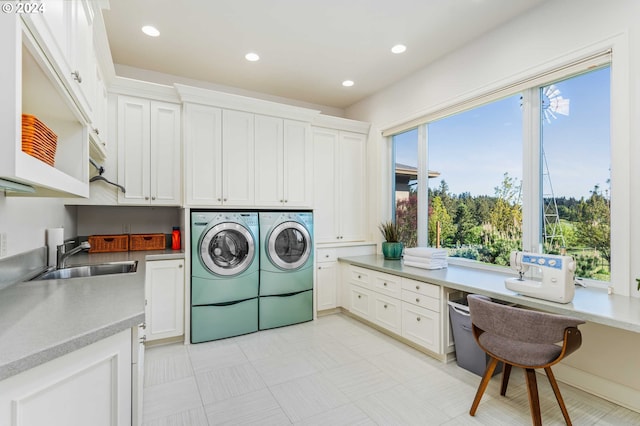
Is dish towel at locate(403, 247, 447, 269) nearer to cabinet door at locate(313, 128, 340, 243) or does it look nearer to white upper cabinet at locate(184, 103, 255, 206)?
cabinet door at locate(313, 128, 340, 243)

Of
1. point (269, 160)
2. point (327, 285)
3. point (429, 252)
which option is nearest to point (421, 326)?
point (429, 252)

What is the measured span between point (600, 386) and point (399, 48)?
3.21m

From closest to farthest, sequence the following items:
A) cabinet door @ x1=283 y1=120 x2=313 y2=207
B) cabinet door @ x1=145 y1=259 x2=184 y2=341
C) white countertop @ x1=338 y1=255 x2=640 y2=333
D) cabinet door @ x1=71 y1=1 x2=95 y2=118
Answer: cabinet door @ x1=71 y1=1 x2=95 y2=118, white countertop @ x1=338 y1=255 x2=640 y2=333, cabinet door @ x1=145 y1=259 x2=184 y2=341, cabinet door @ x1=283 y1=120 x2=313 y2=207

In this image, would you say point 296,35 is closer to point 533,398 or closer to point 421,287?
point 421,287

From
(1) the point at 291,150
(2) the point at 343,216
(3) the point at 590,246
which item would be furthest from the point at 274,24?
(3) the point at 590,246

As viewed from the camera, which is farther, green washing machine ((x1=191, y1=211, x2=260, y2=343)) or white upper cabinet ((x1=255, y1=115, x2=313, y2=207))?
white upper cabinet ((x1=255, y1=115, x2=313, y2=207))

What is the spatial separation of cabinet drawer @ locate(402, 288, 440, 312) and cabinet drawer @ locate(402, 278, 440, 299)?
3cm

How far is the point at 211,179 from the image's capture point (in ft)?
10.6

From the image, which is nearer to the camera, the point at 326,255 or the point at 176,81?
the point at 176,81

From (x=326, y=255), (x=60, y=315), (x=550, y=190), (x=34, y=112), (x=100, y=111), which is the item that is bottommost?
(x=326, y=255)

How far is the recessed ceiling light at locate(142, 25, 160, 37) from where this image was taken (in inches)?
108

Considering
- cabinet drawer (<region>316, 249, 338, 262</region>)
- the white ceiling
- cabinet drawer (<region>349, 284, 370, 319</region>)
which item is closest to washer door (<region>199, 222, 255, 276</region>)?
cabinet drawer (<region>316, 249, 338, 262</region>)

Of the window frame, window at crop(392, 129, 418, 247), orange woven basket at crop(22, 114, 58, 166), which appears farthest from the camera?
window at crop(392, 129, 418, 247)

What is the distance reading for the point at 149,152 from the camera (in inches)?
124
